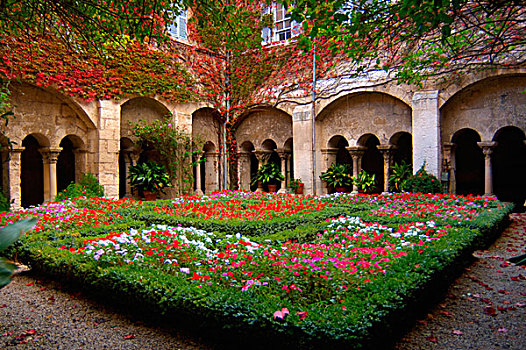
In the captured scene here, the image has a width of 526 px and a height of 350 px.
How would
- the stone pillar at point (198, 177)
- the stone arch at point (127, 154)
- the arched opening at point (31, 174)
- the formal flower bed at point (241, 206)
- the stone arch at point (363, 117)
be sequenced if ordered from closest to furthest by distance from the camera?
1. the formal flower bed at point (241, 206)
2. the stone arch at point (363, 117)
3. the stone arch at point (127, 154)
4. the arched opening at point (31, 174)
5. the stone pillar at point (198, 177)

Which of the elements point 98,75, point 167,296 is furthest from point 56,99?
point 167,296

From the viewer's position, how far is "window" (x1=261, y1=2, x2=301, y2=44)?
1127 centimetres

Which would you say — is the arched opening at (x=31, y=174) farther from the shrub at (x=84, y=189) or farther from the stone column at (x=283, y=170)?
the stone column at (x=283, y=170)

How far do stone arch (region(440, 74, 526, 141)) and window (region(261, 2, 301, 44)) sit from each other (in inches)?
199

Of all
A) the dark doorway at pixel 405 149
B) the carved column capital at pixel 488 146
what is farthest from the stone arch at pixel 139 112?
the carved column capital at pixel 488 146

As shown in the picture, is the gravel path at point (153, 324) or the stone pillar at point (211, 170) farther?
the stone pillar at point (211, 170)

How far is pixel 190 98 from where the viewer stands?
35.8 ft

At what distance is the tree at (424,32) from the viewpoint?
3553mm

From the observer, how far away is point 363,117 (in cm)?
1041

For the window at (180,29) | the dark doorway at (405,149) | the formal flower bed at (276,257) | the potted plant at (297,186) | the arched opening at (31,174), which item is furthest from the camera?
the dark doorway at (405,149)

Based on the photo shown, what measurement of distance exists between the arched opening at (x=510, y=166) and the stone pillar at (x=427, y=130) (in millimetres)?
3155

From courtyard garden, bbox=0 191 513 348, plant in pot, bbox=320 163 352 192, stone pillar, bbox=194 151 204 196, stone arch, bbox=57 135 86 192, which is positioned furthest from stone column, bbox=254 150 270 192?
courtyard garden, bbox=0 191 513 348

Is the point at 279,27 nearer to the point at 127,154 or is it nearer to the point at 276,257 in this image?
the point at 127,154

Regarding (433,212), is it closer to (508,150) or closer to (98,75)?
(508,150)
